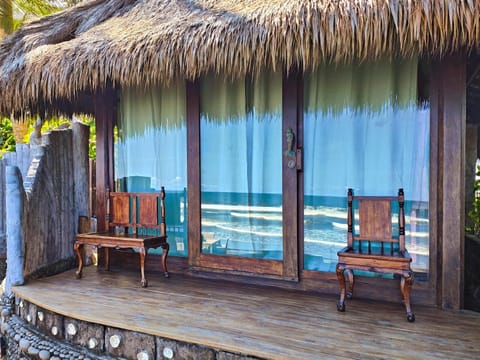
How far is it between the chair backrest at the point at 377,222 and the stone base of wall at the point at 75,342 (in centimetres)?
113

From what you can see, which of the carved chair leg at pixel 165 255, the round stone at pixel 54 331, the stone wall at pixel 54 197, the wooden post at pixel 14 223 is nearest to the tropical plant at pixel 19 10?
the stone wall at pixel 54 197

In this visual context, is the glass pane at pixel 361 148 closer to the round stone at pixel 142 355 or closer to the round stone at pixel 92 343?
the round stone at pixel 142 355

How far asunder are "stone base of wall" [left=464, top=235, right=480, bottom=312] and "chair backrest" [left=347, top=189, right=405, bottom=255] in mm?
893

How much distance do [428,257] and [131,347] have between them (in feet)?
6.43

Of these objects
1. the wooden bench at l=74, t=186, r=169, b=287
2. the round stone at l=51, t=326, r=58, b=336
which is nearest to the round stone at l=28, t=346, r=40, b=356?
the round stone at l=51, t=326, r=58, b=336

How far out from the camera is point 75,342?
7.25ft

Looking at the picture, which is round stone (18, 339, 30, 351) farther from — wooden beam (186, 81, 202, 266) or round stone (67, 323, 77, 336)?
wooden beam (186, 81, 202, 266)

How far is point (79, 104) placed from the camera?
409 cm

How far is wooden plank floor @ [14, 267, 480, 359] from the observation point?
5.69ft

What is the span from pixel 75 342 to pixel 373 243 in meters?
2.08

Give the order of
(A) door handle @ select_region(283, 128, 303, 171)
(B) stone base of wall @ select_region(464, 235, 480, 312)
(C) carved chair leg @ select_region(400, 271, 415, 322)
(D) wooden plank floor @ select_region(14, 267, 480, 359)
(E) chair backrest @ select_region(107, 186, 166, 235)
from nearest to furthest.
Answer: (D) wooden plank floor @ select_region(14, 267, 480, 359) < (C) carved chair leg @ select_region(400, 271, 415, 322) < (A) door handle @ select_region(283, 128, 303, 171) < (B) stone base of wall @ select_region(464, 235, 480, 312) < (E) chair backrest @ select_region(107, 186, 166, 235)

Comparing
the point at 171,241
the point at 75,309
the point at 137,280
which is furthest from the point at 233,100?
the point at 75,309

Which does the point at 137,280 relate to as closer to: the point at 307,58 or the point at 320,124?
the point at 320,124

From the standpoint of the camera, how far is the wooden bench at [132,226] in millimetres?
2812
